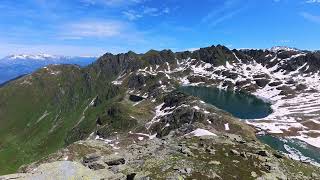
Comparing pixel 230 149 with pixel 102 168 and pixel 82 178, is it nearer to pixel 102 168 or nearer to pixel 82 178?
pixel 102 168

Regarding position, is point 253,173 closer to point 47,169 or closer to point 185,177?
point 185,177

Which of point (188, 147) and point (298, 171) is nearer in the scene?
point (298, 171)

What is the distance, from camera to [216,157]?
5491cm

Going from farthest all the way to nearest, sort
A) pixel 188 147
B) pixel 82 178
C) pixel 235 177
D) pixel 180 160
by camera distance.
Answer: pixel 188 147, pixel 180 160, pixel 235 177, pixel 82 178

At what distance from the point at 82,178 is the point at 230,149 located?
2482 cm

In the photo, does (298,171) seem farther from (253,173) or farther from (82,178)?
(82,178)

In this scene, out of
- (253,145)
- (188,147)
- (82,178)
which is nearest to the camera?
(82,178)

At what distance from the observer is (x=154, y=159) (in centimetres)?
5328

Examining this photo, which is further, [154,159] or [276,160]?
[276,160]

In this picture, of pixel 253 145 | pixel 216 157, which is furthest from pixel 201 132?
pixel 216 157

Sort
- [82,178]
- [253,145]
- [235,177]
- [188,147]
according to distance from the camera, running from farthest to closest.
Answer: [253,145] → [188,147] → [235,177] → [82,178]

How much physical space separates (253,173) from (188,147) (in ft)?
41.8

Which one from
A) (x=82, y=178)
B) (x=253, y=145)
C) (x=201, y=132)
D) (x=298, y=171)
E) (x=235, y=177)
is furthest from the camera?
(x=201, y=132)

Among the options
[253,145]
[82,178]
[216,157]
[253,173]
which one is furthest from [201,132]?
[82,178]
